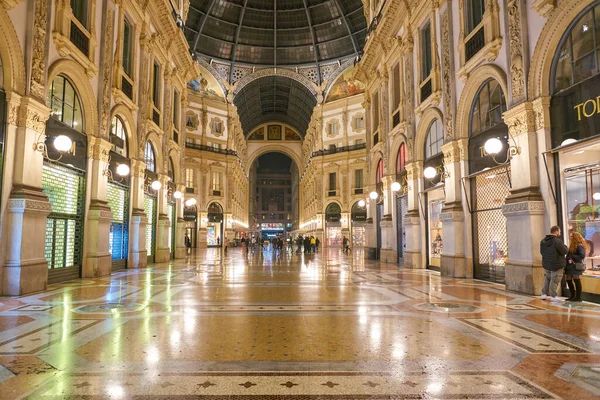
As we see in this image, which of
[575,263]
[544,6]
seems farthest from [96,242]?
[544,6]

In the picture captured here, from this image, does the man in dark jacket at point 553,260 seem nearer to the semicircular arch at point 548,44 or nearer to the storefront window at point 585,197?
the storefront window at point 585,197

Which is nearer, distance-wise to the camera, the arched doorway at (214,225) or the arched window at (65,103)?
the arched window at (65,103)

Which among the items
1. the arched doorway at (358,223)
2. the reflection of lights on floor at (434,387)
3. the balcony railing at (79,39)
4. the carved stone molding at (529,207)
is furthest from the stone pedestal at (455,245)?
the arched doorway at (358,223)

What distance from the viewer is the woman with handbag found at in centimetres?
790

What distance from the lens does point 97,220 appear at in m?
13.0

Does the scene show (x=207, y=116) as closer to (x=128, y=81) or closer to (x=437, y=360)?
(x=128, y=81)

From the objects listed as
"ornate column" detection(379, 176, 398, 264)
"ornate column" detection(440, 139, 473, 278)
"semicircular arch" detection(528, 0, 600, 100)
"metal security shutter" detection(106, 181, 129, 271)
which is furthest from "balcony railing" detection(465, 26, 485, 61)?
"metal security shutter" detection(106, 181, 129, 271)

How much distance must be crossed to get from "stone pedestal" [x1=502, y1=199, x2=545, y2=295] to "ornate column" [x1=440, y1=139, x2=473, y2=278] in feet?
9.96

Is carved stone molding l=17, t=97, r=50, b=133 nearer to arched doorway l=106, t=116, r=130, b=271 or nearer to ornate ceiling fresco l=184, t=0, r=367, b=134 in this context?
arched doorway l=106, t=116, r=130, b=271

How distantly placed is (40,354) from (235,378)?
7.88ft

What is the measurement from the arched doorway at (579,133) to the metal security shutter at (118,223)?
549 inches

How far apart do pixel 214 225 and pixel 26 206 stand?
3547 centimetres

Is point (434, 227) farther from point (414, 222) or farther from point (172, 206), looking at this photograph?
point (172, 206)

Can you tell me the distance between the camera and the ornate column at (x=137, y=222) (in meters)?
16.7
